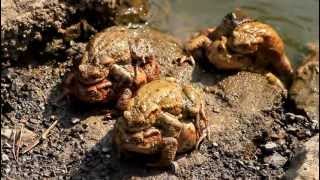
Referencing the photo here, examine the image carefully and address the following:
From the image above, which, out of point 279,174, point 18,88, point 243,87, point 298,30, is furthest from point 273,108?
point 18,88

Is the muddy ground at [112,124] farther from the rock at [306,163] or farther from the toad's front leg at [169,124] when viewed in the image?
the toad's front leg at [169,124]

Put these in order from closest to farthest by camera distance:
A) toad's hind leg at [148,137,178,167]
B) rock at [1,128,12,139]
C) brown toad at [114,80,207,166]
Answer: brown toad at [114,80,207,166] < toad's hind leg at [148,137,178,167] < rock at [1,128,12,139]

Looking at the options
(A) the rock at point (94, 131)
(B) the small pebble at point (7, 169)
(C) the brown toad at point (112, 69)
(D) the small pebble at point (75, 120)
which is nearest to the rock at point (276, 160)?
(C) the brown toad at point (112, 69)

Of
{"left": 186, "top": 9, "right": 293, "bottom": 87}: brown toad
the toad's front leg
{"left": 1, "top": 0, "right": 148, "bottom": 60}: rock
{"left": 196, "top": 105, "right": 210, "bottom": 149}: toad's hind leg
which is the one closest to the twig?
{"left": 1, "top": 0, "right": 148, "bottom": 60}: rock

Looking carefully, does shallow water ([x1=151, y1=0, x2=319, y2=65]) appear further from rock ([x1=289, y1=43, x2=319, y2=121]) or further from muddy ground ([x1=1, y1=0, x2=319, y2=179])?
muddy ground ([x1=1, y1=0, x2=319, y2=179])

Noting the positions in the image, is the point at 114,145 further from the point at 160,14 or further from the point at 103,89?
the point at 160,14

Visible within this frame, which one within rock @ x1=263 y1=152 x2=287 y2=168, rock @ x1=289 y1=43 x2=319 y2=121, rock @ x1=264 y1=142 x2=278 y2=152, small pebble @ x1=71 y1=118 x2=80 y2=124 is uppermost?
rock @ x1=289 y1=43 x2=319 y2=121

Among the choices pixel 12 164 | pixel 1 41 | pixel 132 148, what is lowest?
pixel 12 164
